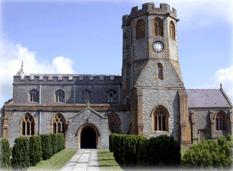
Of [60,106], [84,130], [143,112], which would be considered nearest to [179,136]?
[143,112]

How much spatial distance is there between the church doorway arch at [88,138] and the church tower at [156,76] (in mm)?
4753

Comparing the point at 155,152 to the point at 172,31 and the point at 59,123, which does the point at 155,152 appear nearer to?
the point at 59,123

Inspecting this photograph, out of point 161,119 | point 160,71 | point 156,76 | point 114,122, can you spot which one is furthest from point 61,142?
point 160,71

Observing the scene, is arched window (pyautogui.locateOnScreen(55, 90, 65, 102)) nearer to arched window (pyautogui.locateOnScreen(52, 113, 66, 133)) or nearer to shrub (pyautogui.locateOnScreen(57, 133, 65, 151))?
arched window (pyautogui.locateOnScreen(52, 113, 66, 133))

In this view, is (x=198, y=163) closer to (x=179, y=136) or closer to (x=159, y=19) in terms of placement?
(x=179, y=136)

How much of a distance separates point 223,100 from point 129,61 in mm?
14623

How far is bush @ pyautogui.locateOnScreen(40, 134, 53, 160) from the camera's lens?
97.2 feet

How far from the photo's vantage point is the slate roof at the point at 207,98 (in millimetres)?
54156

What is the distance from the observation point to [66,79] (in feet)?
177

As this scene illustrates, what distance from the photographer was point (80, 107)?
45.8 m

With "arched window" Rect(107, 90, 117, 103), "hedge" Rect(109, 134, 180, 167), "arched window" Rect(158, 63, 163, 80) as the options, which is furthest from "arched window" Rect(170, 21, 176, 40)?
"hedge" Rect(109, 134, 180, 167)

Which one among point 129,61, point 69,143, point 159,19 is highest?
point 159,19

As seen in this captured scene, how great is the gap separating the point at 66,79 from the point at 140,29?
13091 millimetres

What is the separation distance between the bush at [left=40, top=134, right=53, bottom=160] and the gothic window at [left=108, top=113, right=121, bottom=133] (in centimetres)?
1453
